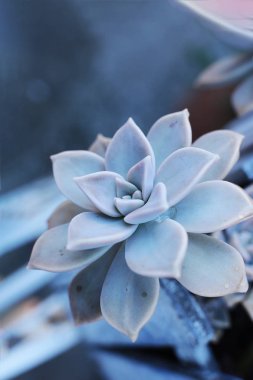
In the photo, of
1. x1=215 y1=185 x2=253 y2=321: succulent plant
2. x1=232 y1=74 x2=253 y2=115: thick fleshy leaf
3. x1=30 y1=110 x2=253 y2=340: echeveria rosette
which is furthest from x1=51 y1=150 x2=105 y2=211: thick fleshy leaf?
x1=232 y1=74 x2=253 y2=115: thick fleshy leaf

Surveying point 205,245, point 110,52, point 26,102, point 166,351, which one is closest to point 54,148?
point 26,102

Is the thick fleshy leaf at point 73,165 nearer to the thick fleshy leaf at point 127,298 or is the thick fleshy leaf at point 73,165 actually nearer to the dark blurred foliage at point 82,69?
the thick fleshy leaf at point 127,298

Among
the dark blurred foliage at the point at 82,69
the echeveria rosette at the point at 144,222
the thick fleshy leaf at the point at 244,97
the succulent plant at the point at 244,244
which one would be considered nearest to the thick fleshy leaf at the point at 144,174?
the echeveria rosette at the point at 144,222

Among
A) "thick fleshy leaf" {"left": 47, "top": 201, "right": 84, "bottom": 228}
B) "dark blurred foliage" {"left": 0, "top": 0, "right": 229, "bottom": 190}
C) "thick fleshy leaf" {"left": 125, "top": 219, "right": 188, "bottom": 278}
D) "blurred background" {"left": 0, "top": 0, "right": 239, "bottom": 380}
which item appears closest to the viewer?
"thick fleshy leaf" {"left": 125, "top": 219, "right": 188, "bottom": 278}

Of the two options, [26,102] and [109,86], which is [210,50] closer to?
[109,86]

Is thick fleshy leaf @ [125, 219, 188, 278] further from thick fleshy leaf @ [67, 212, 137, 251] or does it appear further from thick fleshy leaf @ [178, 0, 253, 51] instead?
thick fleshy leaf @ [178, 0, 253, 51]

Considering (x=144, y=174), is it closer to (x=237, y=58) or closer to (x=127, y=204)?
(x=127, y=204)
